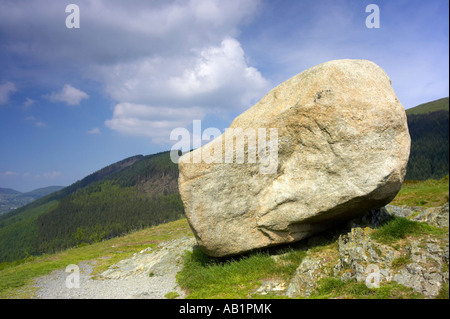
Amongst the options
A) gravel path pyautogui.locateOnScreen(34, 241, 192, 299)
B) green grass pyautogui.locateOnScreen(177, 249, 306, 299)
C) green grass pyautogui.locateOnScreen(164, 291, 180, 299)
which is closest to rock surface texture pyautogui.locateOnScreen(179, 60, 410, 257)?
green grass pyautogui.locateOnScreen(177, 249, 306, 299)

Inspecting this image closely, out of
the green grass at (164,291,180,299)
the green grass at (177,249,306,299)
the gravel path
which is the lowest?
the gravel path

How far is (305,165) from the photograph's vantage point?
13.5 meters

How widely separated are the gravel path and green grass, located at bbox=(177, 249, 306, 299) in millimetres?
960

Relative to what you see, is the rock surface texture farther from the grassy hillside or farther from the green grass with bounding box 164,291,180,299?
the green grass with bounding box 164,291,180,299

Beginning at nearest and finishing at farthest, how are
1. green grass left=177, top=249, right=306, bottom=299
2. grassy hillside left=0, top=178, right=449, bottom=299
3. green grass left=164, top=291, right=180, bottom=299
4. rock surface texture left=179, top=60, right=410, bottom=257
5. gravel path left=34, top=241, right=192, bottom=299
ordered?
grassy hillside left=0, top=178, right=449, bottom=299 < rock surface texture left=179, top=60, right=410, bottom=257 < green grass left=177, top=249, right=306, bottom=299 < green grass left=164, top=291, right=180, bottom=299 < gravel path left=34, top=241, right=192, bottom=299

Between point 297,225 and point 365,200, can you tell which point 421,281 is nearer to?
point 365,200

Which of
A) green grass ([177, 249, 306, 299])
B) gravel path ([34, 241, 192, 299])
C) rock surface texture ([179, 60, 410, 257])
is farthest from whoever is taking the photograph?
gravel path ([34, 241, 192, 299])

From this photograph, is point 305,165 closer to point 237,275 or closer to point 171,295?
point 237,275

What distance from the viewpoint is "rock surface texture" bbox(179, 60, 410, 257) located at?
1212cm

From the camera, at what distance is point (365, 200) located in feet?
41.6

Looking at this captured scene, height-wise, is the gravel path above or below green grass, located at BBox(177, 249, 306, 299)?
below

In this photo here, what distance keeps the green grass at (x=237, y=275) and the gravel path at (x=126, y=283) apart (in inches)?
37.8
